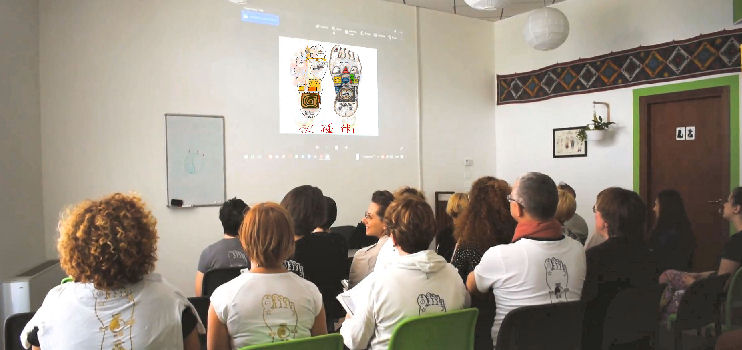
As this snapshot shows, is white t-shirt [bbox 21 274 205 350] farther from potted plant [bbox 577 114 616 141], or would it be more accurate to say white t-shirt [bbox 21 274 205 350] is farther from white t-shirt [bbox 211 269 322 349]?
potted plant [bbox 577 114 616 141]

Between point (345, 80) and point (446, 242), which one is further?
point (345, 80)

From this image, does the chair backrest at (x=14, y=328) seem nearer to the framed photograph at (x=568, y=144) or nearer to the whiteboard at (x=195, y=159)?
the whiteboard at (x=195, y=159)

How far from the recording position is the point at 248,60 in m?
4.90

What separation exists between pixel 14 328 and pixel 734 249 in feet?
11.0

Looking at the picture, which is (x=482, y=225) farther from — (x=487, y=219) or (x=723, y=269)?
(x=723, y=269)

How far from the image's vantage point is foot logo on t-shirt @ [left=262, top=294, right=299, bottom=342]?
1728 mm

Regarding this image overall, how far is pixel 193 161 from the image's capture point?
4.61 meters

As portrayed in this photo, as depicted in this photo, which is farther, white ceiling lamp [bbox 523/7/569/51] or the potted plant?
the potted plant

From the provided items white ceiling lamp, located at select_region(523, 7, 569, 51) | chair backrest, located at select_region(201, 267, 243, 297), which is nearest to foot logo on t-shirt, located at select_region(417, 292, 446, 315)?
chair backrest, located at select_region(201, 267, 243, 297)

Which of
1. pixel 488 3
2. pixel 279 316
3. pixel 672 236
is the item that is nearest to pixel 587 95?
pixel 488 3

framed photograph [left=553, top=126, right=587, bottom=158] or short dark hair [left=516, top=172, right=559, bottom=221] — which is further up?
framed photograph [left=553, top=126, right=587, bottom=158]

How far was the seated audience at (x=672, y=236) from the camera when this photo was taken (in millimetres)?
3266

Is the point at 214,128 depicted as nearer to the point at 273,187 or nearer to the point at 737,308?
the point at 273,187

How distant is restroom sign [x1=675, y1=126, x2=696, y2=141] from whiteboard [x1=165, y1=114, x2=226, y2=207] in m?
4.20
